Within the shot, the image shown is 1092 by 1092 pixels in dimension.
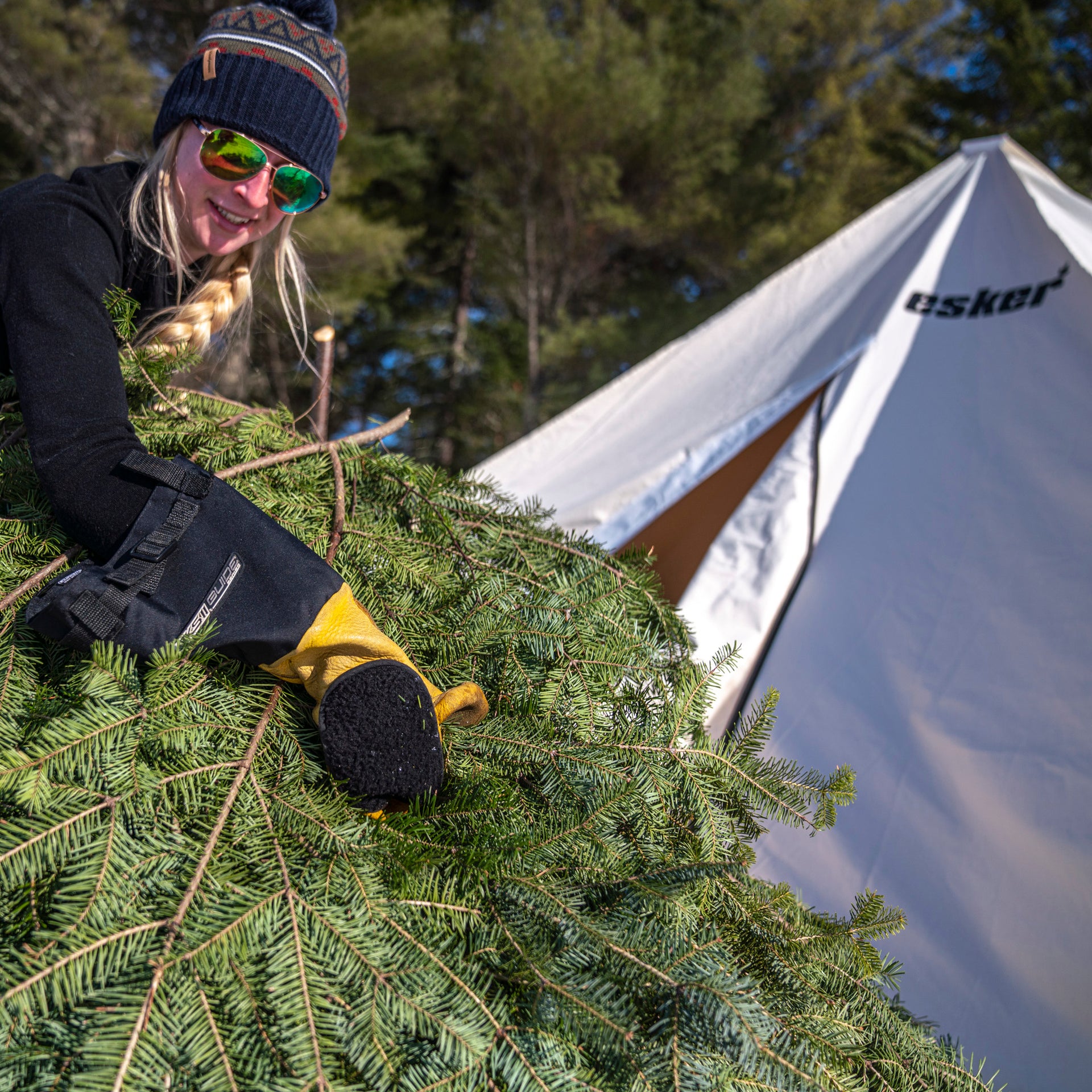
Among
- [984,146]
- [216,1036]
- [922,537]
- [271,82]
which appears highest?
[984,146]

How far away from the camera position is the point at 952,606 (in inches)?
54.8

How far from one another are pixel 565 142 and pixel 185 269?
7.45m

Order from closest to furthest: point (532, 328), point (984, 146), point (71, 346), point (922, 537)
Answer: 1. point (71, 346)
2. point (922, 537)
3. point (984, 146)
4. point (532, 328)

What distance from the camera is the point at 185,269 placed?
0.89 m

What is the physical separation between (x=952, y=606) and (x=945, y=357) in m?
0.69

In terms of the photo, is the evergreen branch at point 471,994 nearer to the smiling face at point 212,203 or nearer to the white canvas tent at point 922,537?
the smiling face at point 212,203

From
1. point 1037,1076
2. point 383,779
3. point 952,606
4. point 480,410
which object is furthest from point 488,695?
point 480,410

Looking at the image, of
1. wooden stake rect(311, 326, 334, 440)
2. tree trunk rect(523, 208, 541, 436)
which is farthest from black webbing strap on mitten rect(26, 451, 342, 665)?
tree trunk rect(523, 208, 541, 436)

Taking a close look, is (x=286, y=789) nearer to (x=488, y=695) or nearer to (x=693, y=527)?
(x=488, y=695)

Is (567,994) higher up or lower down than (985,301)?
lower down

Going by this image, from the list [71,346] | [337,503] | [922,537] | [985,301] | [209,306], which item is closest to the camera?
[71,346]

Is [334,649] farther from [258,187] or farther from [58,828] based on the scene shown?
[258,187]

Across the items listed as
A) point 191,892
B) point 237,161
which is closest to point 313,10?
point 237,161

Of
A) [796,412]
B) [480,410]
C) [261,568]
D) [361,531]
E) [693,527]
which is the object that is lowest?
[261,568]
